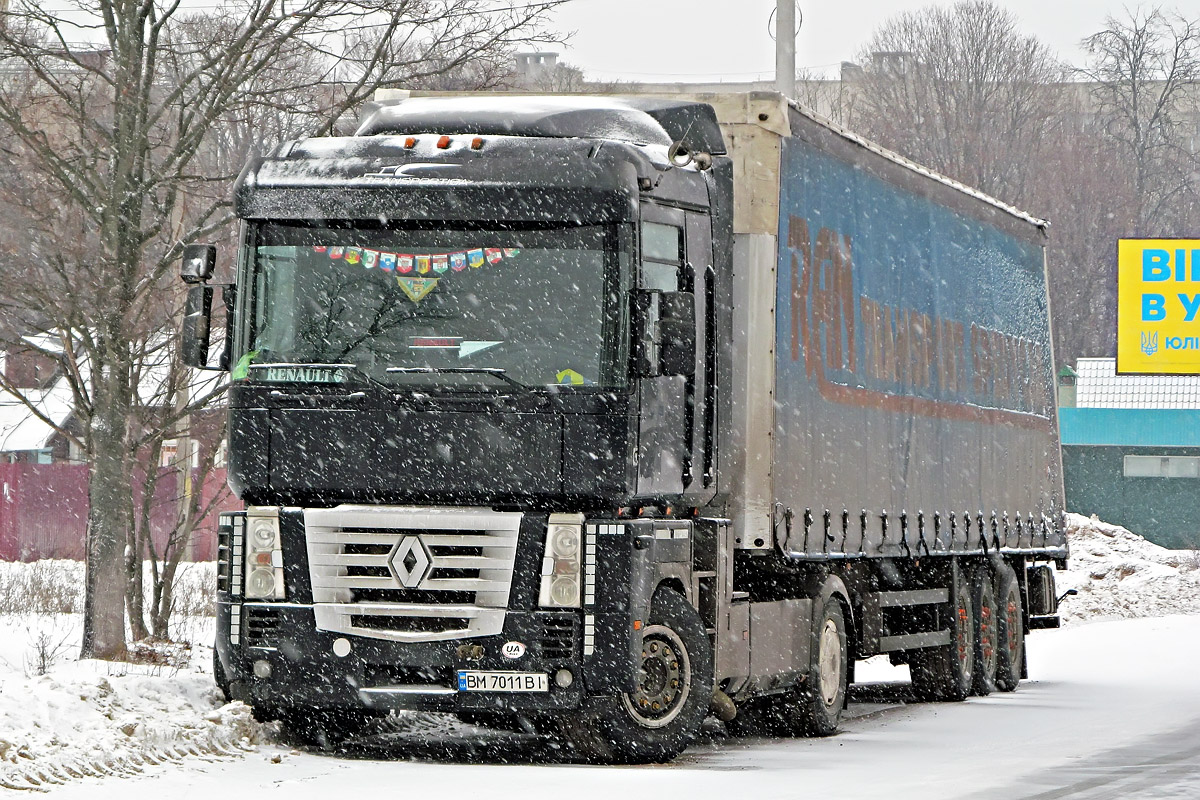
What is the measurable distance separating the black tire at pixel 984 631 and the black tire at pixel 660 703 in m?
6.86

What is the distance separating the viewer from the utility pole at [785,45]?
2080cm

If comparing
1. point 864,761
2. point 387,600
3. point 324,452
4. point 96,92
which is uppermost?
point 96,92

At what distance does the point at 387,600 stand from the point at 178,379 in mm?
6041

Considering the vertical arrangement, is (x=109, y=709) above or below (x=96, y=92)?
below

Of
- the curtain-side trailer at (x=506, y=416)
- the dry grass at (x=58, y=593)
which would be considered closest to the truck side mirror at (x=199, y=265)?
the curtain-side trailer at (x=506, y=416)

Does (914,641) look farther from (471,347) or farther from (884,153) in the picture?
(471,347)

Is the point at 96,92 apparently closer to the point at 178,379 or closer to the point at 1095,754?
the point at 178,379

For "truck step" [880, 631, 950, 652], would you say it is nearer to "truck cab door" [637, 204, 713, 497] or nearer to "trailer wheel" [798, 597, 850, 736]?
"trailer wheel" [798, 597, 850, 736]

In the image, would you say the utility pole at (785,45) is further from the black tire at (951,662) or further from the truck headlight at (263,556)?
the truck headlight at (263,556)

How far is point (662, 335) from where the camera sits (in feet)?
37.8

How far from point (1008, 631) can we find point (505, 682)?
30.3 ft

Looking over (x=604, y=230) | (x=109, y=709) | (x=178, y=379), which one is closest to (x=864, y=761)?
(x=604, y=230)

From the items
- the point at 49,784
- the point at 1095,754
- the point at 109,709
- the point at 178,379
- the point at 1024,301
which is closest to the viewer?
the point at 49,784

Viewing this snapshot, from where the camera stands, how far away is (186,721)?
37.8 ft
